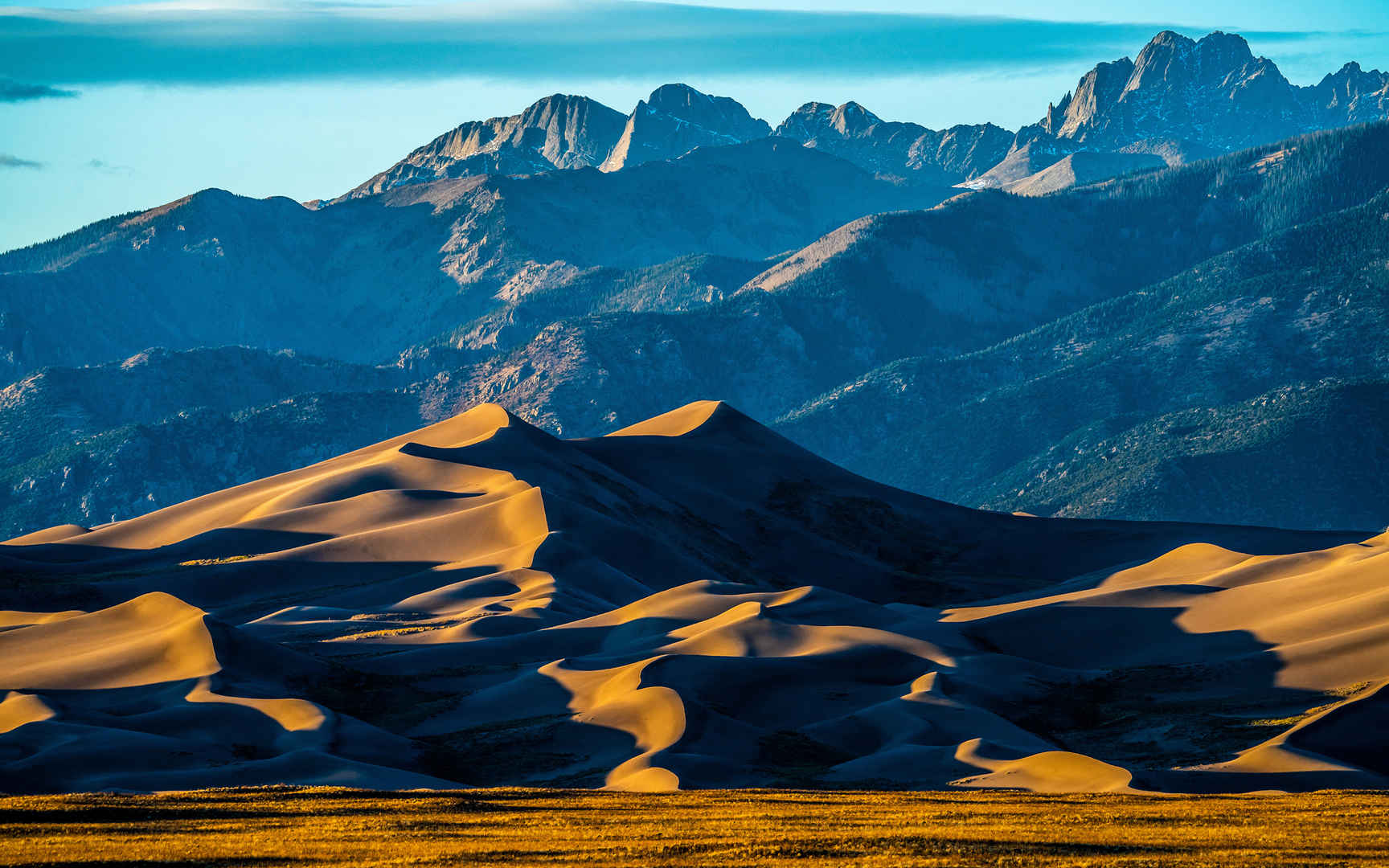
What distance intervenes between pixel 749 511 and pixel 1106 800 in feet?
384

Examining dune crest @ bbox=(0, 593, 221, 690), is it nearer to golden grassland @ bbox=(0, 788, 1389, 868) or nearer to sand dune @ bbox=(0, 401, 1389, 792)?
sand dune @ bbox=(0, 401, 1389, 792)

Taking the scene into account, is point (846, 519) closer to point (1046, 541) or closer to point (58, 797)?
point (1046, 541)

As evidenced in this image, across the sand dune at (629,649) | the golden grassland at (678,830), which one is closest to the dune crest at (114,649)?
the sand dune at (629,649)

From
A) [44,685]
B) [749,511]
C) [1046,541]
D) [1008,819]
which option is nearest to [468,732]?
[44,685]

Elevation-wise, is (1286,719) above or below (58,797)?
below

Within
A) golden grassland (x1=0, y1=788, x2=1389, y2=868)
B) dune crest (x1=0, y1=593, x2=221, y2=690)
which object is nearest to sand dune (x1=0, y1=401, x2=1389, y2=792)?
dune crest (x1=0, y1=593, x2=221, y2=690)

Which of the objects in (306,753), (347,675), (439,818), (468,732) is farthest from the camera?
(347,675)

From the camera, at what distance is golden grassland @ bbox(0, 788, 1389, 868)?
43281mm

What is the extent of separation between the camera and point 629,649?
99062 mm

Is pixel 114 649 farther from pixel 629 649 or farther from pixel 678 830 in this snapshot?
pixel 678 830

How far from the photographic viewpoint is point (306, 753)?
230 feet

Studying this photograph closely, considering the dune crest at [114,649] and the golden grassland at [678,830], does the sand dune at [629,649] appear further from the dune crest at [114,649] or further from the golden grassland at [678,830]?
the golden grassland at [678,830]

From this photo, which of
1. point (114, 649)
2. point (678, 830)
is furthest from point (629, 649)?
point (678, 830)

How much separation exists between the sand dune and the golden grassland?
33.8 ft
